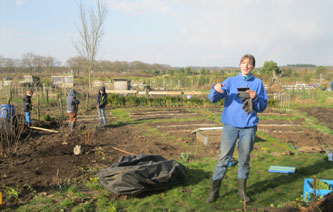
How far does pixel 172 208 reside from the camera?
11.6 ft

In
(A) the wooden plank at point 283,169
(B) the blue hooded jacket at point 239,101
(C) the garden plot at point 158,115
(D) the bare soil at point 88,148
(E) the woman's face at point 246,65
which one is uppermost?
(E) the woman's face at point 246,65

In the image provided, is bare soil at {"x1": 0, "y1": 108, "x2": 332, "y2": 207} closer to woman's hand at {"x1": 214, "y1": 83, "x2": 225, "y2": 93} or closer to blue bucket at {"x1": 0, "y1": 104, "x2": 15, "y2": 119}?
blue bucket at {"x1": 0, "y1": 104, "x2": 15, "y2": 119}

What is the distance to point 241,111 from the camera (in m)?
3.41

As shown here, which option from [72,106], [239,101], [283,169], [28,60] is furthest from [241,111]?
[28,60]

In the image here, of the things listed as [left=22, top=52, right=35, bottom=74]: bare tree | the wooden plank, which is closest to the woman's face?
the wooden plank

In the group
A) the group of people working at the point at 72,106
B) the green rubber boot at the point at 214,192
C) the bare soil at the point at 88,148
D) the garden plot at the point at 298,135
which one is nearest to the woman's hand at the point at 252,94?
the green rubber boot at the point at 214,192

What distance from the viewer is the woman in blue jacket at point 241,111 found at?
3.35 m

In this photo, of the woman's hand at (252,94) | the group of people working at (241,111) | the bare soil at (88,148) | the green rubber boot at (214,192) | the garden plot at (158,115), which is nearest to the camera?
the woman's hand at (252,94)

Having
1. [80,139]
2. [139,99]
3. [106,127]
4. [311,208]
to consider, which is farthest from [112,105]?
[311,208]

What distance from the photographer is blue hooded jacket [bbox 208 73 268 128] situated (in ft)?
11.1

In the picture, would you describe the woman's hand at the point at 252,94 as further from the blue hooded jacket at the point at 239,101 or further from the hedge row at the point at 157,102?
the hedge row at the point at 157,102

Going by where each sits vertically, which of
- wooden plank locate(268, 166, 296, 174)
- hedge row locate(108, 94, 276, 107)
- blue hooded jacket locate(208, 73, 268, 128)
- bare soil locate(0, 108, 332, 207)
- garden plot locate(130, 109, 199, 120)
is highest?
blue hooded jacket locate(208, 73, 268, 128)

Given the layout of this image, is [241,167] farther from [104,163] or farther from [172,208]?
[104,163]

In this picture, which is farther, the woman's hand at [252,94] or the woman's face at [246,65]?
the woman's face at [246,65]
